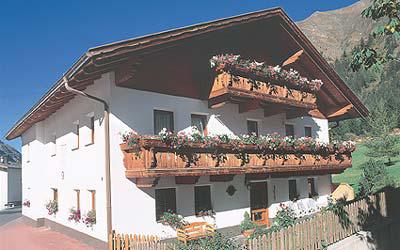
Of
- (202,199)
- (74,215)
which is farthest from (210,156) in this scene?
(74,215)

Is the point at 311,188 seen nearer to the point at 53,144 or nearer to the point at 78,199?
the point at 78,199

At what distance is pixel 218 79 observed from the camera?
45.9ft

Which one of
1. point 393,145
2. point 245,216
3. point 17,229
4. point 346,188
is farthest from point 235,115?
point 393,145

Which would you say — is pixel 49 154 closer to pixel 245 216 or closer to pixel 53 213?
pixel 53 213

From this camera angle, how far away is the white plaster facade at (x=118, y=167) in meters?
11.9

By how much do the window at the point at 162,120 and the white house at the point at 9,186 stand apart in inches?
1028

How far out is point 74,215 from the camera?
14242 millimetres

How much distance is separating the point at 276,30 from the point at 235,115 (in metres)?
4.87

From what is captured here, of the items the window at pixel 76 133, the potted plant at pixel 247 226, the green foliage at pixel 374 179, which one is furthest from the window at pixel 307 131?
the window at pixel 76 133

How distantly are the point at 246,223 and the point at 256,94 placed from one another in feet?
16.8

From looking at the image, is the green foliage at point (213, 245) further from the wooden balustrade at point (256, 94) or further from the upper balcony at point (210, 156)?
the wooden balustrade at point (256, 94)

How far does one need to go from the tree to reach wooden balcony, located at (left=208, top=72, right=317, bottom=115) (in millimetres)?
7336

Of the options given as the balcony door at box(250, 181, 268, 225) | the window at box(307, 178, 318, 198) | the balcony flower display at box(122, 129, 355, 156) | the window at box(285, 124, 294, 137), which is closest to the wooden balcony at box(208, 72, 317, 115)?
the window at box(285, 124, 294, 137)

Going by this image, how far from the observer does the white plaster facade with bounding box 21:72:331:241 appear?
11.9 meters
